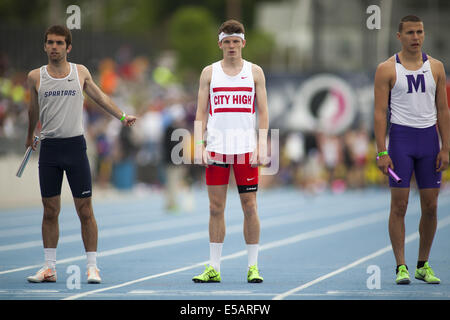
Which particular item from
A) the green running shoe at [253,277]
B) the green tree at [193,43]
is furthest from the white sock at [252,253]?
the green tree at [193,43]

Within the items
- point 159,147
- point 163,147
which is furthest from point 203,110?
point 159,147

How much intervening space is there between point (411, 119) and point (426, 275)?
1462 mm

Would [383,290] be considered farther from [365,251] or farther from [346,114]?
[346,114]

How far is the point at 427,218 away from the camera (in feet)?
28.8

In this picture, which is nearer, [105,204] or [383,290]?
[383,290]

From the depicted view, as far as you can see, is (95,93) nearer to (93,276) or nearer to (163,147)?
(93,276)

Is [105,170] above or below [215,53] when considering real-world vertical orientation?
below

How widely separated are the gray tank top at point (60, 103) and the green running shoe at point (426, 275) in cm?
349

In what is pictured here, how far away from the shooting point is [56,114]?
8625 millimetres

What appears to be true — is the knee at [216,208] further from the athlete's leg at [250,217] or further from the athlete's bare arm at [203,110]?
the athlete's bare arm at [203,110]

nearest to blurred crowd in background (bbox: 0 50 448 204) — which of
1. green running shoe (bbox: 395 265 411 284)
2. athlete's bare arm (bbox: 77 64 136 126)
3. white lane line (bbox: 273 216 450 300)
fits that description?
white lane line (bbox: 273 216 450 300)

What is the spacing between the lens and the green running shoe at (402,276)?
8414mm

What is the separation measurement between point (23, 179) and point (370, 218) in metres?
8.26
